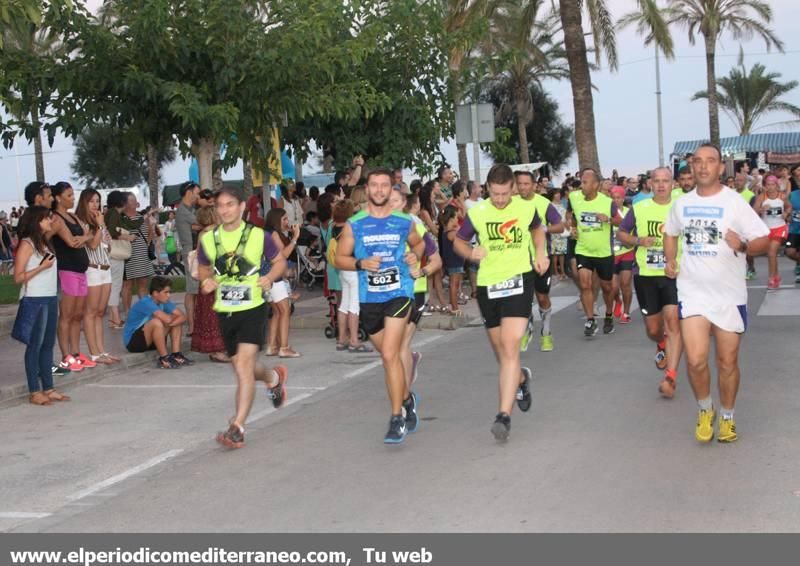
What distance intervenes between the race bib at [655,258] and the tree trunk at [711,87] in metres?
40.2

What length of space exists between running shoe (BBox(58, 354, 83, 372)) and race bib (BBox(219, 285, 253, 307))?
3982 millimetres

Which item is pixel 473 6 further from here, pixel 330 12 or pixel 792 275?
pixel 330 12

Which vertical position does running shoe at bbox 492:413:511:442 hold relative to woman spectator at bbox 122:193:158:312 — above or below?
below

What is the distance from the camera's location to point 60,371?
1257 cm

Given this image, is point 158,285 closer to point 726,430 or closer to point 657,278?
point 657,278

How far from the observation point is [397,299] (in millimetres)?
9219

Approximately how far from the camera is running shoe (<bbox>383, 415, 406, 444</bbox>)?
29.5ft

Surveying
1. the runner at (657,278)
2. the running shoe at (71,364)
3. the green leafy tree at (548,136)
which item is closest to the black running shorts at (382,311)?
the runner at (657,278)

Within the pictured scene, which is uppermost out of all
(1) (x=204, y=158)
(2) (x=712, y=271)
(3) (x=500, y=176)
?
(1) (x=204, y=158)

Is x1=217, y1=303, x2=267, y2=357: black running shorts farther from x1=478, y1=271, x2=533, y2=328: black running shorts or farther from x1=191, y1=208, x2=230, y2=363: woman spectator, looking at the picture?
x1=191, y1=208, x2=230, y2=363: woman spectator

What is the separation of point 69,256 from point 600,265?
578 cm

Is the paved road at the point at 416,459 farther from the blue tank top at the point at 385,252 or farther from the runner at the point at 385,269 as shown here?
the blue tank top at the point at 385,252

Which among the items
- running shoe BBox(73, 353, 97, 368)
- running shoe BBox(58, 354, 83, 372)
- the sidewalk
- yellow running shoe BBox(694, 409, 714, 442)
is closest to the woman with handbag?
the sidewalk

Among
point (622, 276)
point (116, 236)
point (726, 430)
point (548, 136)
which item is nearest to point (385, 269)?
point (726, 430)
